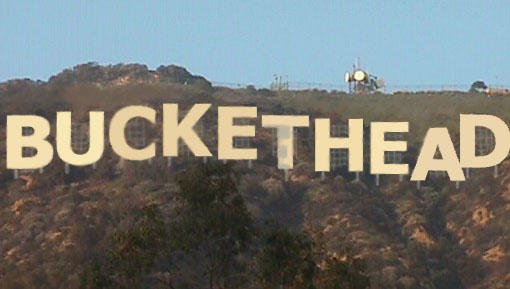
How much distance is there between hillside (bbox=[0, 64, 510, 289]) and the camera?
76938 millimetres

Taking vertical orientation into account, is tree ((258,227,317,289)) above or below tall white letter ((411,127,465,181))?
below

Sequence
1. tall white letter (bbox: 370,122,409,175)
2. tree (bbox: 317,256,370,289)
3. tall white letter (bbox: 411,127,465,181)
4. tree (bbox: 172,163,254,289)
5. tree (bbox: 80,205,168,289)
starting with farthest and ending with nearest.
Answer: tall white letter (bbox: 370,122,409,175)
tall white letter (bbox: 411,127,465,181)
tree (bbox: 317,256,370,289)
tree (bbox: 172,163,254,289)
tree (bbox: 80,205,168,289)

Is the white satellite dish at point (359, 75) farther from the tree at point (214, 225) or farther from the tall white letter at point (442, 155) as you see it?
the tree at point (214, 225)

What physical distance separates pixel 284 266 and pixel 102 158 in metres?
60.9

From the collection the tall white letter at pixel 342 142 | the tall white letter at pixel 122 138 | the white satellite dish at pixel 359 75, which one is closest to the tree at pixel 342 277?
the tall white letter at pixel 122 138

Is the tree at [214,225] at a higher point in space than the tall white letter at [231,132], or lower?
lower

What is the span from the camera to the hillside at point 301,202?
76938mm

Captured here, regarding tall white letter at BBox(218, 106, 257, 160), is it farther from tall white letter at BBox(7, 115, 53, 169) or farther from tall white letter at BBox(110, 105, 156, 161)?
tall white letter at BBox(7, 115, 53, 169)

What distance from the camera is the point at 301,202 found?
290 ft

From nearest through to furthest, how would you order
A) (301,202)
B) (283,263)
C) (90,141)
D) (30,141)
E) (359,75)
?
(283,263) → (30,141) → (90,141) → (301,202) → (359,75)

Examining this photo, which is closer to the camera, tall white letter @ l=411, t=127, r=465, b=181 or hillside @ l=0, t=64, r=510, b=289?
hillside @ l=0, t=64, r=510, b=289

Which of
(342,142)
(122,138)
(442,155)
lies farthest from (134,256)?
(442,155)

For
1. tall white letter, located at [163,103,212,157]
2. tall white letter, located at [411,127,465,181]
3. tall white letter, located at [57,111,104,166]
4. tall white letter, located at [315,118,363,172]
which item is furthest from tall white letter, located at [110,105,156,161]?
tall white letter, located at [411,127,465,181]

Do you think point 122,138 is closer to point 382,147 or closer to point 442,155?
point 382,147
